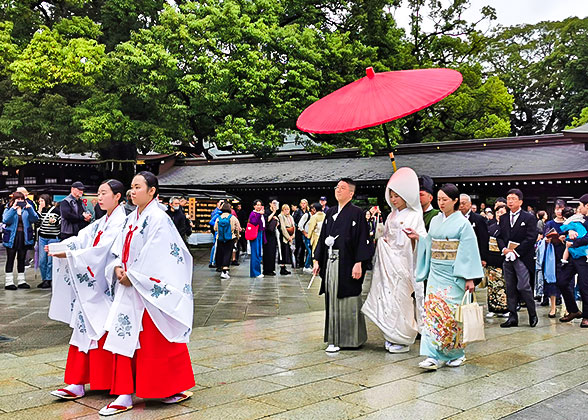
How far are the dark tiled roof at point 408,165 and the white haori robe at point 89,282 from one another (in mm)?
16580

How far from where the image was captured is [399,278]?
6.07 meters

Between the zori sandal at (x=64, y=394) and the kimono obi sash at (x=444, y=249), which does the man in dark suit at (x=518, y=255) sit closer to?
the kimono obi sash at (x=444, y=249)

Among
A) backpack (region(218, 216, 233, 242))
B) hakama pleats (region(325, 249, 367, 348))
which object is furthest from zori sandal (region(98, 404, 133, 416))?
backpack (region(218, 216, 233, 242))

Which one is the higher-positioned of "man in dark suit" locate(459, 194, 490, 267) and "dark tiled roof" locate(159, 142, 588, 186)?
"dark tiled roof" locate(159, 142, 588, 186)

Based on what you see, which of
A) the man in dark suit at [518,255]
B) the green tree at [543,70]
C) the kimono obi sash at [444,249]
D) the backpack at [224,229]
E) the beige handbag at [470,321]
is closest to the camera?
the beige handbag at [470,321]

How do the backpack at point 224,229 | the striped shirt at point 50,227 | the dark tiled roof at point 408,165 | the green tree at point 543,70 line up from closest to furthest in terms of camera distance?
1. the striped shirt at point 50,227
2. the backpack at point 224,229
3. the dark tiled roof at point 408,165
4. the green tree at point 543,70

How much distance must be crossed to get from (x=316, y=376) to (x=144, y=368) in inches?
63.6

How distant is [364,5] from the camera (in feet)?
63.9

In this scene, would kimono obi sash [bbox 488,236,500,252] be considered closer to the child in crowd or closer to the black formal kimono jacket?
the child in crowd

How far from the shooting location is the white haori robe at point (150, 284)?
13.4 feet

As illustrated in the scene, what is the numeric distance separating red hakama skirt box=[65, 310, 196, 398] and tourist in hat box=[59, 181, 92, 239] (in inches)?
237

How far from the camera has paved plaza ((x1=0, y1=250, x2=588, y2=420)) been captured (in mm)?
4051

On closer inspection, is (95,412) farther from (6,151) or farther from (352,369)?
(6,151)

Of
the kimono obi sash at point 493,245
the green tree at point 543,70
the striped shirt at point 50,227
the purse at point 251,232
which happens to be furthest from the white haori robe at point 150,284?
the green tree at point 543,70
